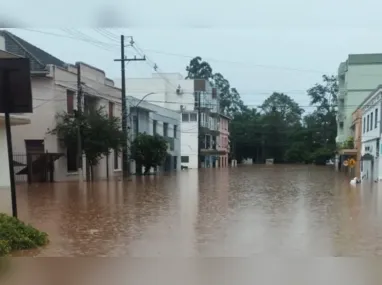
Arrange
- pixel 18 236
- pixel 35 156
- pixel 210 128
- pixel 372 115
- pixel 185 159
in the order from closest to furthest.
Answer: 1. pixel 18 236
2. pixel 35 156
3. pixel 372 115
4. pixel 185 159
5. pixel 210 128

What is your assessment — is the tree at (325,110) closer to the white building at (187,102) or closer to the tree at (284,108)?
the tree at (284,108)

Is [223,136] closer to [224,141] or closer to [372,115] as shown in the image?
[224,141]

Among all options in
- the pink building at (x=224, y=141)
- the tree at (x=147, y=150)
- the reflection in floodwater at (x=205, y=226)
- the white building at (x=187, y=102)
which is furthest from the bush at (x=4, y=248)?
the pink building at (x=224, y=141)

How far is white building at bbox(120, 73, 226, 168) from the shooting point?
60375 mm

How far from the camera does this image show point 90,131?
26859 millimetres

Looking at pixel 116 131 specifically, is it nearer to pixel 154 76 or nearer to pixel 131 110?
pixel 131 110

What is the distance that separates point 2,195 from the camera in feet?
57.5

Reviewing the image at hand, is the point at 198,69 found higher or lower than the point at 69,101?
higher

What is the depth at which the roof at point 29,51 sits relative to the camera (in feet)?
88.6

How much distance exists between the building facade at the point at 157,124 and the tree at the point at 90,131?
34.0ft

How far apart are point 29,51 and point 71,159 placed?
701 cm

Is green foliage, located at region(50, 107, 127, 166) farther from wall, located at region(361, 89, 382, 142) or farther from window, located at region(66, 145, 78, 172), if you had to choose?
wall, located at region(361, 89, 382, 142)

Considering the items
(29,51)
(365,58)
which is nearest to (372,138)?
(365,58)

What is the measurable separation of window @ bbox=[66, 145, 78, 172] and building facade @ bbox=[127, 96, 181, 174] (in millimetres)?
9022
